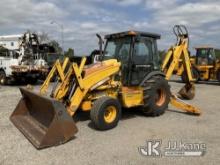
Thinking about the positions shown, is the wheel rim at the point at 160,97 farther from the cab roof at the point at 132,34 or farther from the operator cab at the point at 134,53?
the cab roof at the point at 132,34

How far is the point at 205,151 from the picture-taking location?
217 inches

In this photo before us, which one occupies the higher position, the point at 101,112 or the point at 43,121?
the point at 101,112

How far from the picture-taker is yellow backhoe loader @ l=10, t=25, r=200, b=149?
250 inches

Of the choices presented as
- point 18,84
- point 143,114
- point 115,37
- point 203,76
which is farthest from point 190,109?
point 18,84

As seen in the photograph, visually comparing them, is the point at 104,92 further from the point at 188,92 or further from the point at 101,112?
the point at 188,92

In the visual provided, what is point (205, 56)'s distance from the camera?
18.5 metres

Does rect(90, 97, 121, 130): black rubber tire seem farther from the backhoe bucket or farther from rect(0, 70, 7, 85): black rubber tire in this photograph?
rect(0, 70, 7, 85): black rubber tire

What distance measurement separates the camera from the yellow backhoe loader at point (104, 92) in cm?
634

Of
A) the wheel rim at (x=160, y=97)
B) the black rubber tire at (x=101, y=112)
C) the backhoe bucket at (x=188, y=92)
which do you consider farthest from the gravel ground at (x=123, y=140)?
the backhoe bucket at (x=188, y=92)

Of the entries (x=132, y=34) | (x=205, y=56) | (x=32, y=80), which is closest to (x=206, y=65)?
(x=205, y=56)

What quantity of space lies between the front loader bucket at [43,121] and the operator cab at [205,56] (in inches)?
521

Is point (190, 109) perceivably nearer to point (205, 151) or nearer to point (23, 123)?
point (205, 151)

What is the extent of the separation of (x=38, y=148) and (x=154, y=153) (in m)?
2.11

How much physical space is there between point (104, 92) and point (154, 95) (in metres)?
1.42
